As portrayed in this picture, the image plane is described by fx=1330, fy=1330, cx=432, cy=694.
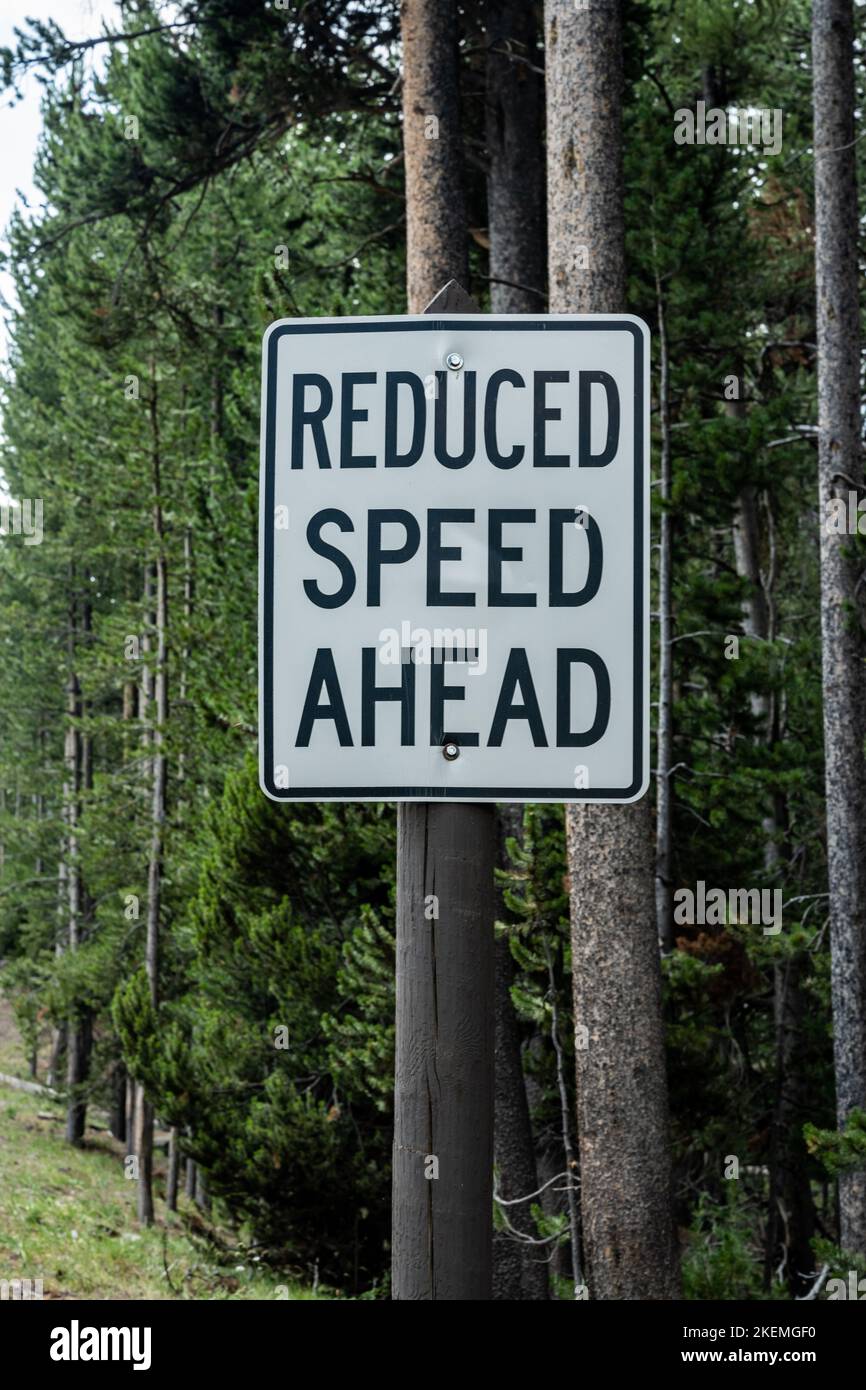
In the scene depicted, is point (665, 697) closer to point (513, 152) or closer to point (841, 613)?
point (841, 613)

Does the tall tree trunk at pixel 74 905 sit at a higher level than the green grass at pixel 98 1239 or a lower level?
higher

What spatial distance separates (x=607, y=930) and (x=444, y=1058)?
5.27 meters

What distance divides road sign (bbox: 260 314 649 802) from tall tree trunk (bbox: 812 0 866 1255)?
723cm

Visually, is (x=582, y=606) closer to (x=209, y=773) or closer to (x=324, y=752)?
(x=324, y=752)

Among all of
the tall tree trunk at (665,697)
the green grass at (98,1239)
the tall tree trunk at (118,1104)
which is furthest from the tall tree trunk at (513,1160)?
the tall tree trunk at (118,1104)

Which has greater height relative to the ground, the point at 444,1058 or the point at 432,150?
the point at 432,150

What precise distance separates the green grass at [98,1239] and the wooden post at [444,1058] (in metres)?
9.28

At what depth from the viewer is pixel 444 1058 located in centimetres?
220

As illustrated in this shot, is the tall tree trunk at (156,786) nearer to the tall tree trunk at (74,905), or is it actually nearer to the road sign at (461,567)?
the tall tree trunk at (74,905)

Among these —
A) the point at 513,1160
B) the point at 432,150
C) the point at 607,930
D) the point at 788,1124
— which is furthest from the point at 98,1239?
the point at 432,150

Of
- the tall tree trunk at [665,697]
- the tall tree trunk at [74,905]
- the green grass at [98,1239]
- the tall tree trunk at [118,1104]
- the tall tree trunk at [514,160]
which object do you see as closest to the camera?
the tall tree trunk at [665,697]

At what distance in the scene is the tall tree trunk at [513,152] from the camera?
11.4 m

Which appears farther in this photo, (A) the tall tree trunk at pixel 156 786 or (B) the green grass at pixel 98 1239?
(A) the tall tree trunk at pixel 156 786

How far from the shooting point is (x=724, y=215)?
11320 mm
